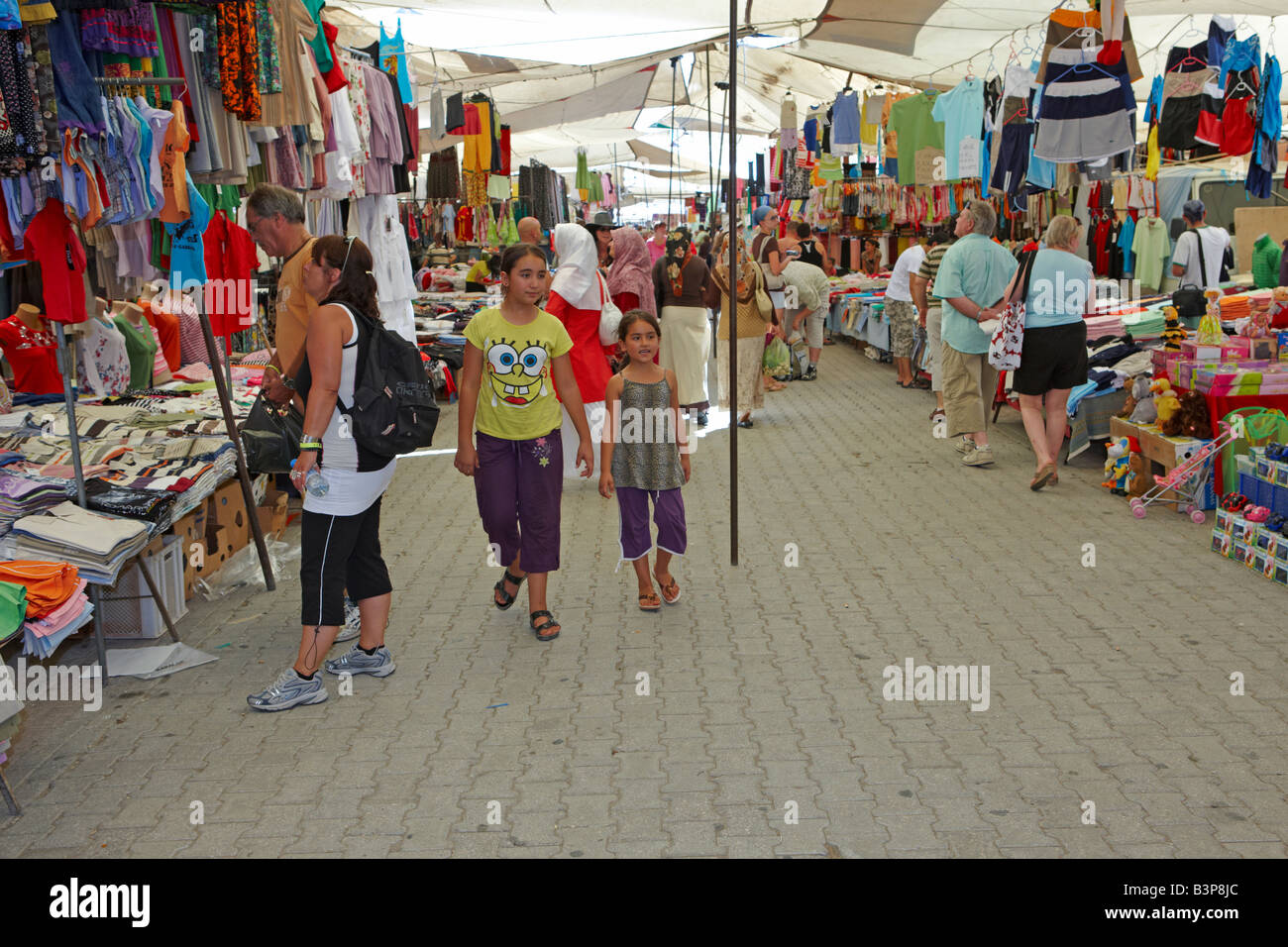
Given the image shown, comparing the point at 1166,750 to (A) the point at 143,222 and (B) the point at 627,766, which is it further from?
(A) the point at 143,222

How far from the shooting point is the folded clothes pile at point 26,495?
4496 mm

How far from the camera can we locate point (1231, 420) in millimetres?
6531

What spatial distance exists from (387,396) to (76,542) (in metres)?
1.32

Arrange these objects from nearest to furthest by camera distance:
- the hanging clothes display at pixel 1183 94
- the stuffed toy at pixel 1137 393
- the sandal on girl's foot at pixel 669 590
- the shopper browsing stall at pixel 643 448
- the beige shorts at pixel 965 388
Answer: the shopper browsing stall at pixel 643 448
the sandal on girl's foot at pixel 669 590
the stuffed toy at pixel 1137 393
the hanging clothes display at pixel 1183 94
the beige shorts at pixel 965 388

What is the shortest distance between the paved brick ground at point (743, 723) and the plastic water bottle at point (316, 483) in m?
0.83

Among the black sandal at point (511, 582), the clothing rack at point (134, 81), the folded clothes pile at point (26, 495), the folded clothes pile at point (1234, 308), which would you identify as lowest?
the black sandal at point (511, 582)

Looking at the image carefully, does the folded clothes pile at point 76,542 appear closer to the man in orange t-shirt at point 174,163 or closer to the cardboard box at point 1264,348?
the man in orange t-shirt at point 174,163

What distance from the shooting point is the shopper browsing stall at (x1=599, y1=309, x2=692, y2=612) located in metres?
5.16

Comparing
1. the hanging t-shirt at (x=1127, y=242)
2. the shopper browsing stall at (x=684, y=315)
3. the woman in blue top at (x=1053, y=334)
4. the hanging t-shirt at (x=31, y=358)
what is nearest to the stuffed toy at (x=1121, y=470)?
the woman in blue top at (x=1053, y=334)

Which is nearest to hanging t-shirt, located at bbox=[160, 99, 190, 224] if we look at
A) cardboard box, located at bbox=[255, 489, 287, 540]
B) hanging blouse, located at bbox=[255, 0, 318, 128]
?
hanging blouse, located at bbox=[255, 0, 318, 128]

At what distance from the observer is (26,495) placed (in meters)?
4.61

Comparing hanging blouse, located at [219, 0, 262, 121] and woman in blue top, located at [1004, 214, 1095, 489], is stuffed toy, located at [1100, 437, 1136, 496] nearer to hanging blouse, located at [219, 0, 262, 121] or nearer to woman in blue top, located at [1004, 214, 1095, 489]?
woman in blue top, located at [1004, 214, 1095, 489]

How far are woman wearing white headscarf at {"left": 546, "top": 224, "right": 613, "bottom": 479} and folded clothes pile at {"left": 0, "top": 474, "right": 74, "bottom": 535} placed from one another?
9.16 ft

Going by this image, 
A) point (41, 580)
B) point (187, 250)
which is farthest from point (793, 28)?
point (41, 580)
